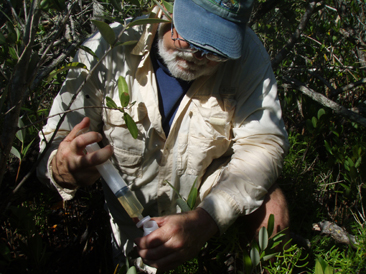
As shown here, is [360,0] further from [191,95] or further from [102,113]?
[102,113]

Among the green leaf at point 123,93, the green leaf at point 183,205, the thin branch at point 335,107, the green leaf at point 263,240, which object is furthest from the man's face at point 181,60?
the thin branch at point 335,107

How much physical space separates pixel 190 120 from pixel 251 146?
411 mm

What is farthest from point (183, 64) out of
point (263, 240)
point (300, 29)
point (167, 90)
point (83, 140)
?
point (300, 29)

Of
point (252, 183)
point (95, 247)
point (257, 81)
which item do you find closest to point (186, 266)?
point (252, 183)

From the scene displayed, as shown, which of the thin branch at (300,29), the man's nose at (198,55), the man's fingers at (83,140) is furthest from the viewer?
the thin branch at (300,29)

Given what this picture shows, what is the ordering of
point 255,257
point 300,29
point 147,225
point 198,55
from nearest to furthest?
1. point 255,257
2. point 147,225
3. point 198,55
4. point 300,29

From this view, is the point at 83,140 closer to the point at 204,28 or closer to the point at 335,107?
the point at 204,28

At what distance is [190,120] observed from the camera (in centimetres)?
196

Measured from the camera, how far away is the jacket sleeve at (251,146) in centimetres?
162

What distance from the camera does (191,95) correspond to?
1.96m

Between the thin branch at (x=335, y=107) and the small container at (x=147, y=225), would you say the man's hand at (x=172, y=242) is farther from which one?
the thin branch at (x=335, y=107)

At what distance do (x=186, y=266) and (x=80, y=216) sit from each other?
1018 mm

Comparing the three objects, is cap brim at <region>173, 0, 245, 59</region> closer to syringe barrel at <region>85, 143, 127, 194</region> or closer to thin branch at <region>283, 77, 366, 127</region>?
syringe barrel at <region>85, 143, 127, 194</region>

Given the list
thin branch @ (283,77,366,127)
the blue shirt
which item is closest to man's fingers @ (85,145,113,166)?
the blue shirt
